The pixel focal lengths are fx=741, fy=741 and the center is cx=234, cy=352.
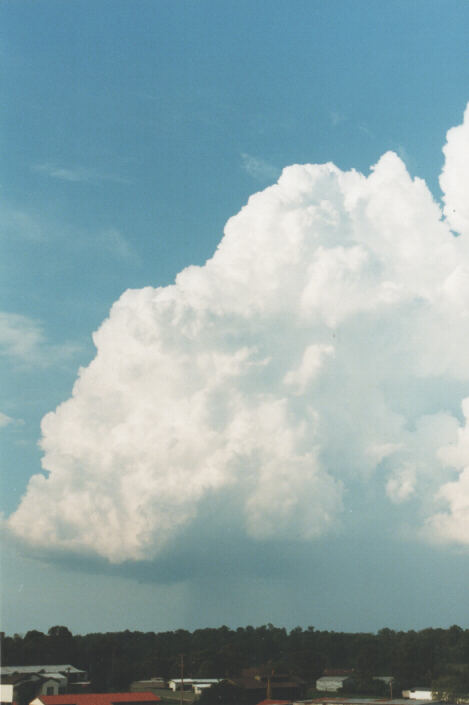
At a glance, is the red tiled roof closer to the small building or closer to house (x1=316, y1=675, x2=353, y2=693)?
the small building

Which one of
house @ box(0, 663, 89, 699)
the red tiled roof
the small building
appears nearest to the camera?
the red tiled roof

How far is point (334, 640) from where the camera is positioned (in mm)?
188625

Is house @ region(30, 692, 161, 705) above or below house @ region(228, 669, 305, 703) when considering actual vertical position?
above

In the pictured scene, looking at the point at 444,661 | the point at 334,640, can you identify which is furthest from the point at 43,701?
the point at 334,640

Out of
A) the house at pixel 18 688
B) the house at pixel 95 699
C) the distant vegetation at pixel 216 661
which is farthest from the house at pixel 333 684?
the house at pixel 18 688

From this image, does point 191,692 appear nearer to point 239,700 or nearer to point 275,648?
point 239,700

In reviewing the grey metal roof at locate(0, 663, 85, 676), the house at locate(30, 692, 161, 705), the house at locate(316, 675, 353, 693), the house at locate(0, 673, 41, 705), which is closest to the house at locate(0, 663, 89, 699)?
the grey metal roof at locate(0, 663, 85, 676)

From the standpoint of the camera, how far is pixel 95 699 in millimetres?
84500

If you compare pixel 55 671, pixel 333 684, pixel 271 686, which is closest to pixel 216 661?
pixel 333 684

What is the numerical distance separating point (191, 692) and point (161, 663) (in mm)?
22273

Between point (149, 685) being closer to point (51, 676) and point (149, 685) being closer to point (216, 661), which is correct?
point (216, 661)

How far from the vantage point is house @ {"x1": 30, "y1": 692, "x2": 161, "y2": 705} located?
8206 cm

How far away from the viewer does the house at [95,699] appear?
82062 mm

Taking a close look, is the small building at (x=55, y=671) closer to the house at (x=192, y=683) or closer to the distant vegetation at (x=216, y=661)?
the distant vegetation at (x=216, y=661)
